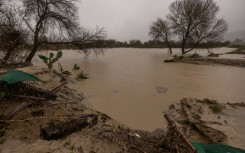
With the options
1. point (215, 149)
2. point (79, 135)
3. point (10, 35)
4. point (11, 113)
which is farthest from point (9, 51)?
point (215, 149)

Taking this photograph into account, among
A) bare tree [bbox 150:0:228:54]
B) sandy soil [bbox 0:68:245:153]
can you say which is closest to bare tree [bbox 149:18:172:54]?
bare tree [bbox 150:0:228:54]

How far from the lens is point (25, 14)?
37.6ft

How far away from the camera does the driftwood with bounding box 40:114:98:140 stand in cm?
321

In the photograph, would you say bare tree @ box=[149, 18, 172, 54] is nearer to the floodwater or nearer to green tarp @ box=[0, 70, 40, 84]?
the floodwater

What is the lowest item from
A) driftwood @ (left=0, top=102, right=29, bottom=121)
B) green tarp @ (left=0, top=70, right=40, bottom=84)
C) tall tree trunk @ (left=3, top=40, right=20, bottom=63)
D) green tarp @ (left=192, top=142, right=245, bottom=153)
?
green tarp @ (left=192, top=142, right=245, bottom=153)

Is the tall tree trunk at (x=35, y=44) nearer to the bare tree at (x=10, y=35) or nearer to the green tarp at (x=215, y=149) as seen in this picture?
the bare tree at (x=10, y=35)

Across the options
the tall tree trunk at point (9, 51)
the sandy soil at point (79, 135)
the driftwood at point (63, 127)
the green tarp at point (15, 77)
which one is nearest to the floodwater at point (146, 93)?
the sandy soil at point (79, 135)

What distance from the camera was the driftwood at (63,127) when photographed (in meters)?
3.21

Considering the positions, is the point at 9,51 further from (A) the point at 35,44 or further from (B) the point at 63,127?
(B) the point at 63,127

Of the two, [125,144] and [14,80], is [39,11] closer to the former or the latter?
[14,80]

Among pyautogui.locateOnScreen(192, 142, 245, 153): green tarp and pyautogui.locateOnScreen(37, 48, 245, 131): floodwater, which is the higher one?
pyautogui.locateOnScreen(192, 142, 245, 153): green tarp

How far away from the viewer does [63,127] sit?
3369mm

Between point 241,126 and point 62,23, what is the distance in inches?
428

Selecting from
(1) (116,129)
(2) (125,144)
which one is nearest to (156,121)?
(1) (116,129)
